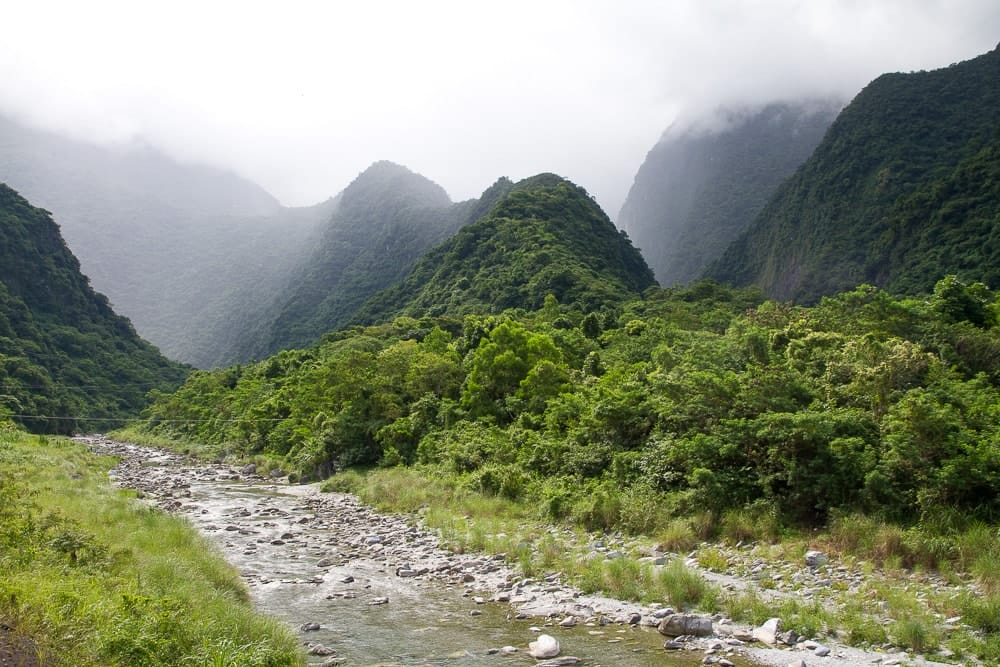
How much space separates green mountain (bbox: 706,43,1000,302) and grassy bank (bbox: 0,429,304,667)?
2339 inches

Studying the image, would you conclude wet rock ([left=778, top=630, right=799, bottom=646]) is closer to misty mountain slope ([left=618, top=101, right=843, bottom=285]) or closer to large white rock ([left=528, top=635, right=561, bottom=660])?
large white rock ([left=528, top=635, right=561, bottom=660])

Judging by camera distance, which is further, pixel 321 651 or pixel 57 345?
pixel 57 345

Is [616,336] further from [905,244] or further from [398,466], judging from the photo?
[905,244]

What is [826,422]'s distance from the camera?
15.5 m

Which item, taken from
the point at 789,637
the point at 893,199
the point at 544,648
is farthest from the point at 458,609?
the point at 893,199

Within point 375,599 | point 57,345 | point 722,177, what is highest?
point 722,177

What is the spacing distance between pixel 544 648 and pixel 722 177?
173573 millimetres

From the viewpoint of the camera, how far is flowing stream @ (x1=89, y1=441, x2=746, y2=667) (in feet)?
35.7

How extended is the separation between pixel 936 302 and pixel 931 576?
1318 cm

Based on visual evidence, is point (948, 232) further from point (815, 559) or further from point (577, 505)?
point (815, 559)

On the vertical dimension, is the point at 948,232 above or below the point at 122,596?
above

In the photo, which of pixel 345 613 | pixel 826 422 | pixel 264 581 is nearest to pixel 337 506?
pixel 264 581

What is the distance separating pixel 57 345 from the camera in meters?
94.2

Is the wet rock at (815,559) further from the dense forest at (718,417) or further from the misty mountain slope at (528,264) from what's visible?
the misty mountain slope at (528,264)
